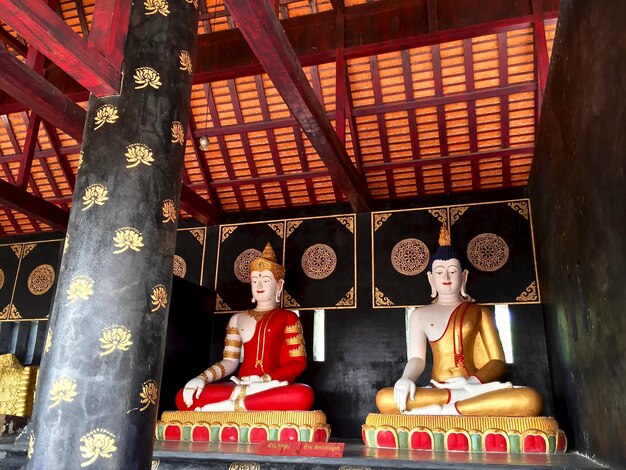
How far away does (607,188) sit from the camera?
9.06 ft

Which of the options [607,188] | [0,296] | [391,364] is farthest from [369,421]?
[0,296]

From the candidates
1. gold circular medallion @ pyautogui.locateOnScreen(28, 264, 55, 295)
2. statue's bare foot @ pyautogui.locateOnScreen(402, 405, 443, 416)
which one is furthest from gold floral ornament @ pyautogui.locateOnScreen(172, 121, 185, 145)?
gold circular medallion @ pyautogui.locateOnScreen(28, 264, 55, 295)

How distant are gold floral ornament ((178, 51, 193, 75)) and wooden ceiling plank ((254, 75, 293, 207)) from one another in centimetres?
288

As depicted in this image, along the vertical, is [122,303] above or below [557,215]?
below

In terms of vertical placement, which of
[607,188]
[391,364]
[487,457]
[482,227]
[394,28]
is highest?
[394,28]

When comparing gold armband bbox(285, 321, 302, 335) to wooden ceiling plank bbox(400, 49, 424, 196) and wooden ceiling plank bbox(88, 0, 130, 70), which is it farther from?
wooden ceiling plank bbox(88, 0, 130, 70)

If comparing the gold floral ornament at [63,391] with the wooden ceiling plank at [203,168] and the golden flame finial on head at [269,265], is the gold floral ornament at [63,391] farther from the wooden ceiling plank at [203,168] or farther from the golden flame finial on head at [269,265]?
the wooden ceiling plank at [203,168]

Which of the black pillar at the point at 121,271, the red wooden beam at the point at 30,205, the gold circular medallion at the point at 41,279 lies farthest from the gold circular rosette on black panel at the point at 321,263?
the black pillar at the point at 121,271

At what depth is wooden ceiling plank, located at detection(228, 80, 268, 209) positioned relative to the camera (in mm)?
6016

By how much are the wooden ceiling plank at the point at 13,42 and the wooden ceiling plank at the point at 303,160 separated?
3.10 m

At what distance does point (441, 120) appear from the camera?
5879 mm

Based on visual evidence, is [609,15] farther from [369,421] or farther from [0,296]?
[0,296]

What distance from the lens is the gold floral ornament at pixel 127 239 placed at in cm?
253

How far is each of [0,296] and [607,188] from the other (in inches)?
289
